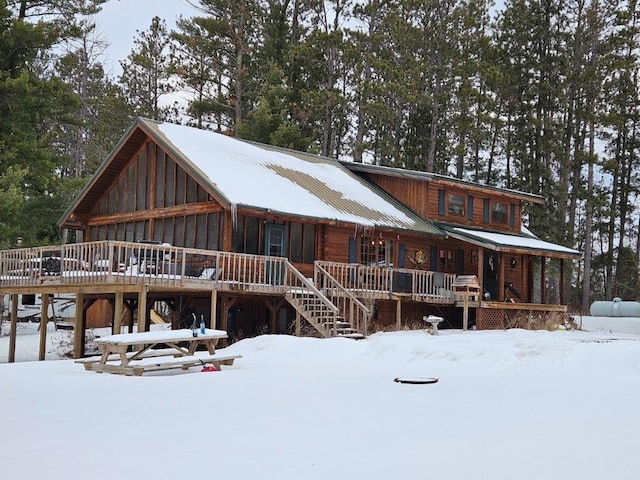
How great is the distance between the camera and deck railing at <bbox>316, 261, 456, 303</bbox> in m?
24.1

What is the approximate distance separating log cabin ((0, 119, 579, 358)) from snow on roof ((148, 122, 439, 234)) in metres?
0.08

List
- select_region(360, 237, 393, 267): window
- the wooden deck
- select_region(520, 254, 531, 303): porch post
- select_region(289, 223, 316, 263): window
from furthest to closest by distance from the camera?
1. select_region(520, 254, 531, 303): porch post
2. select_region(360, 237, 393, 267): window
3. select_region(289, 223, 316, 263): window
4. the wooden deck

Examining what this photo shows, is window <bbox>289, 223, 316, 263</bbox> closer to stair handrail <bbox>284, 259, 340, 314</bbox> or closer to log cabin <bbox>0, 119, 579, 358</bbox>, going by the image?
log cabin <bbox>0, 119, 579, 358</bbox>

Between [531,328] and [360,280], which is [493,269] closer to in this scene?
[531,328]

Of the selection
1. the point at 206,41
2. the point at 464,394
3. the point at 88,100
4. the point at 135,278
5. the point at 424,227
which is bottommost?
the point at 464,394

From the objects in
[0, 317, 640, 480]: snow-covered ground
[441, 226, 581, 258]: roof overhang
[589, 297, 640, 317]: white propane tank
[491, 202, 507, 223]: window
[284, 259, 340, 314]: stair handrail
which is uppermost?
[491, 202, 507, 223]: window

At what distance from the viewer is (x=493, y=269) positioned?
3173 cm

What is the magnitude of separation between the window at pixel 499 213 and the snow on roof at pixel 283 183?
483 cm

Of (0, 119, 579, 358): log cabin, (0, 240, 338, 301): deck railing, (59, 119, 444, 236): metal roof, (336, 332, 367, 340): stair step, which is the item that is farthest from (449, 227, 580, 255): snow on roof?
(336, 332, 367, 340): stair step

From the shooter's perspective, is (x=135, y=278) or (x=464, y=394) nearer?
(x=464, y=394)

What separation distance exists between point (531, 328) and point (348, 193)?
26.4ft

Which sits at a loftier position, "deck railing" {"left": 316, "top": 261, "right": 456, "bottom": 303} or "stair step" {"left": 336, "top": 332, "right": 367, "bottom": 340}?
"deck railing" {"left": 316, "top": 261, "right": 456, "bottom": 303}

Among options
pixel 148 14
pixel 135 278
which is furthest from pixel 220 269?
pixel 148 14

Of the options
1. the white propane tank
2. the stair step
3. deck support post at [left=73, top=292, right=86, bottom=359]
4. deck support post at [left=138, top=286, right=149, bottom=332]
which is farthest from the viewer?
the white propane tank
